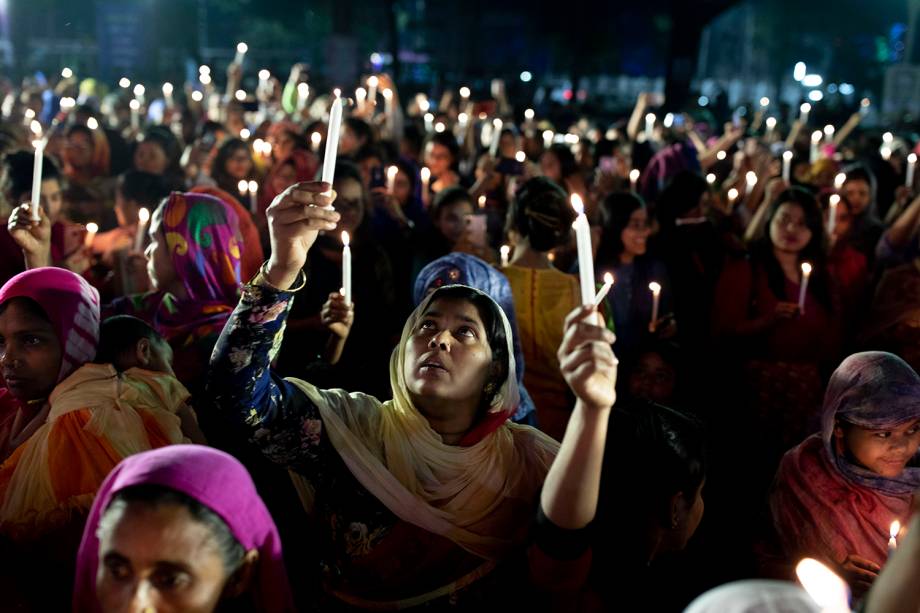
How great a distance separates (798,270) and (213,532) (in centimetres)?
359

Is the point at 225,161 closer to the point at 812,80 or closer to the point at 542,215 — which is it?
the point at 542,215

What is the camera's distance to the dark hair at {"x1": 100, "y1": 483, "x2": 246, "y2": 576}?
1639 millimetres

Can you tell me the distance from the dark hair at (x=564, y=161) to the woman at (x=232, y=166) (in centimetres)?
225

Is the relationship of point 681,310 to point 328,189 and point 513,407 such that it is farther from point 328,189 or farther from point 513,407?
point 328,189

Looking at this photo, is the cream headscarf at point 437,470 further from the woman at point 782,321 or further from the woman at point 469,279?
the woman at point 782,321

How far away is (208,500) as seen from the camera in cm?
165

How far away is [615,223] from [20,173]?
3103 millimetres

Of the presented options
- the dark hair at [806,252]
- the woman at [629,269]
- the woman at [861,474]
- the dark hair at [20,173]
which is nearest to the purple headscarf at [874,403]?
the woman at [861,474]

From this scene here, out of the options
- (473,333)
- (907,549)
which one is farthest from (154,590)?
(907,549)

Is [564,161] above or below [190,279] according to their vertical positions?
above

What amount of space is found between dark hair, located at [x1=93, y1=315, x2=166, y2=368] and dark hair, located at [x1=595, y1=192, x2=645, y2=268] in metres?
2.55

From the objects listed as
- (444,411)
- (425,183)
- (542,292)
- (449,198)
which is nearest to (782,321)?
(542,292)

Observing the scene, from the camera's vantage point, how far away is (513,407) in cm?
232

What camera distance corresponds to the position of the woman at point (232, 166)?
243 inches
